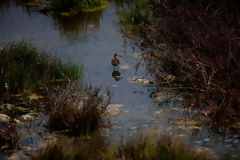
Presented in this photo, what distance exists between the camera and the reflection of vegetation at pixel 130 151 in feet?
16.1

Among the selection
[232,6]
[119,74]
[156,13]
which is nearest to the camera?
Result: [119,74]

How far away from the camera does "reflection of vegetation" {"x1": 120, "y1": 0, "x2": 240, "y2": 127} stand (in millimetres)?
6672

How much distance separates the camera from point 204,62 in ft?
25.3

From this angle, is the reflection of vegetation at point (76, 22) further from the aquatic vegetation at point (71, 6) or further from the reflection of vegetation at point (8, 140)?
the reflection of vegetation at point (8, 140)

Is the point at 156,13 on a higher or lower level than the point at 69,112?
higher

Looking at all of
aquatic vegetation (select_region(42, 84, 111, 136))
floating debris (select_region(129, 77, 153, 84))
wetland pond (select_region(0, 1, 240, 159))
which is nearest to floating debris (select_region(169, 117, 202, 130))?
wetland pond (select_region(0, 1, 240, 159))

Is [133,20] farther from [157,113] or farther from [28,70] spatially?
[157,113]

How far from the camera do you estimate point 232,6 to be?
9711 millimetres

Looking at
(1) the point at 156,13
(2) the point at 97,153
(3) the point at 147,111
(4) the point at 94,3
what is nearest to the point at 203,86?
(3) the point at 147,111

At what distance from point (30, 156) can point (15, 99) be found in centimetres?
228

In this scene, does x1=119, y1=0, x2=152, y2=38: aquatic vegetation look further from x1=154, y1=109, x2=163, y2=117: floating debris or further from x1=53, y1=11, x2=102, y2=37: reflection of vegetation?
x1=154, y1=109, x2=163, y2=117: floating debris

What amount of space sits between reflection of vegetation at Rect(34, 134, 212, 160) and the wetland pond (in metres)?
0.44

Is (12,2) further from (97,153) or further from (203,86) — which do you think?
(97,153)

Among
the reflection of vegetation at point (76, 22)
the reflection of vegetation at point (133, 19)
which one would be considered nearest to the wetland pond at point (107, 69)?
the reflection of vegetation at point (76, 22)
